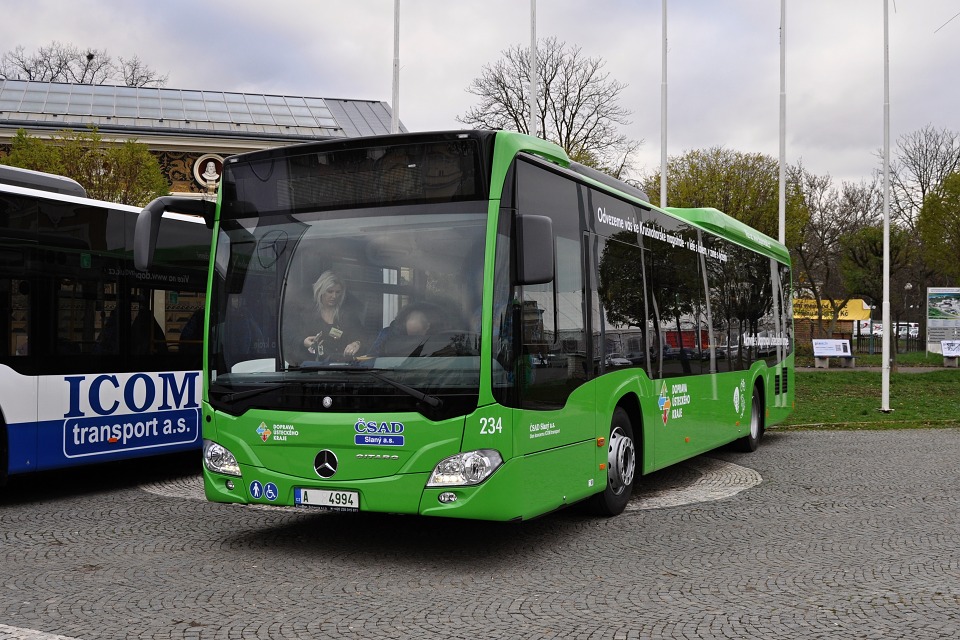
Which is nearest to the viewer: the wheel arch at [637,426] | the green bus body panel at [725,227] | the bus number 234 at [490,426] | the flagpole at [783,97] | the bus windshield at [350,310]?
the bus number 234 at [490,426]

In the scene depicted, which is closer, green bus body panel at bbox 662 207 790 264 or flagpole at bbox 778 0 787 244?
green bus body panel at bbox 662 207 790 264

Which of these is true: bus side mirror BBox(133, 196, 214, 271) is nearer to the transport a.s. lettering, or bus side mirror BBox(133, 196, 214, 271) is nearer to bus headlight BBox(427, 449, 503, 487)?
the transport a.s. lettering

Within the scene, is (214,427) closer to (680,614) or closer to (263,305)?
(263,305)

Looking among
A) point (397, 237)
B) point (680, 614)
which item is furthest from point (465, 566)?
point (397, 237)

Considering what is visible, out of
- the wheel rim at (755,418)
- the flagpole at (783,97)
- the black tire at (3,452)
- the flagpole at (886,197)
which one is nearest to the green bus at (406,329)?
the black tire at (3,452)

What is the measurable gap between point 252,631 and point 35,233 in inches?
203

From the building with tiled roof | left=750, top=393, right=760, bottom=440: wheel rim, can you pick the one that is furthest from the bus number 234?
the building with tiled roof

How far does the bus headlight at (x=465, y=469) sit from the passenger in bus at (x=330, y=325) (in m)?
0.98

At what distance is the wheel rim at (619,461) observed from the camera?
841cm

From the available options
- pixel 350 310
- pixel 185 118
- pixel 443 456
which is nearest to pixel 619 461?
A: pixel 443 456

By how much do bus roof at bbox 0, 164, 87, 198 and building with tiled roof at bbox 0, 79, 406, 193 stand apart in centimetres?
2574

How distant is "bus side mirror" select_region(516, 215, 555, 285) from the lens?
654cm

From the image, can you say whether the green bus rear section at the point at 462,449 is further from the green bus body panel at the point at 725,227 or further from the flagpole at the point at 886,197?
the flagpole at the point at 886,197

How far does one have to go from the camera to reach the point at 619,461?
8516 mm
